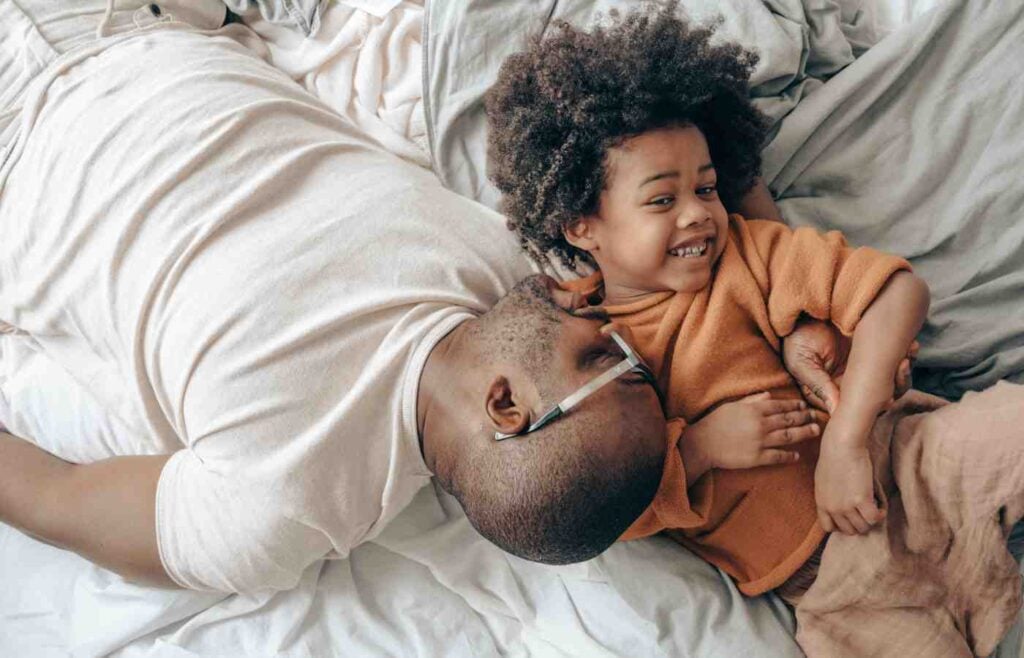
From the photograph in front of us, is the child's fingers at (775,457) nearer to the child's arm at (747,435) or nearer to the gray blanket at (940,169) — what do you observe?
the child's arm at (747,435)

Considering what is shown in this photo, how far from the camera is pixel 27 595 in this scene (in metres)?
1.18

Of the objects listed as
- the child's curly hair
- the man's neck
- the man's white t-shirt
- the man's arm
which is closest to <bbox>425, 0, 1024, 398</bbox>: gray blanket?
the child's curly hair

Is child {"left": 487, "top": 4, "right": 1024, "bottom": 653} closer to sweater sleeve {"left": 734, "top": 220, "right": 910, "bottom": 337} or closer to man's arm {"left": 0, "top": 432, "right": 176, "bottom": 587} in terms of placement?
sweater sleeve {"left": 734, "top": 220, "right": 910, "bottom": 337}

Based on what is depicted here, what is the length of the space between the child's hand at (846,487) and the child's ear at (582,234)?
0.40 meters

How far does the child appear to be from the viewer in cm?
95

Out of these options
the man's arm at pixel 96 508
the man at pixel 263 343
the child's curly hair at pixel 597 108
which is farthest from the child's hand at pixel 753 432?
the man's arm at pixel 96 508

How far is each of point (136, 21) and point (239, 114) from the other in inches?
A: 15.6

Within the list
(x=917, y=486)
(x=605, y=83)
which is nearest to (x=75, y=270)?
(x=605, y=83)

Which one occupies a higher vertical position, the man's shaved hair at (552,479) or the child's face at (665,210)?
the child's face at (665,210)

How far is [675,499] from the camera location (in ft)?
3.13

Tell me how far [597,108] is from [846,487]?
0.56 meters

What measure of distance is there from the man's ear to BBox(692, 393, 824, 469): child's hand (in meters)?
0.25

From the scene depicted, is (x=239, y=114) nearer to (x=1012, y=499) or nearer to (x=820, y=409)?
(x=820, y=409)

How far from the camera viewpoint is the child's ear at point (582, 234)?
1.07 m
